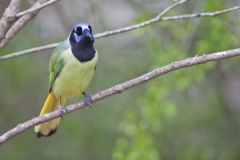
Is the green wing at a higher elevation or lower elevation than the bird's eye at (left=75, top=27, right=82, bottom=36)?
lower

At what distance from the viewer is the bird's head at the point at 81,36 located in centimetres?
477

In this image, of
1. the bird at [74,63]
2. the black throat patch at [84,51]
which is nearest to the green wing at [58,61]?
the bird at [74,63]

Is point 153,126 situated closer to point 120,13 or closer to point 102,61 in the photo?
point 102,61

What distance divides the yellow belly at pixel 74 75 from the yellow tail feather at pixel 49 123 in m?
0.20

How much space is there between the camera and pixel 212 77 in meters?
7.80

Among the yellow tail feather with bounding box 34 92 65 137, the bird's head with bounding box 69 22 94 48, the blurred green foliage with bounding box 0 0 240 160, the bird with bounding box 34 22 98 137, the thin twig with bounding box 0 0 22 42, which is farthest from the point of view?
the blurred green foliage with bounding box 0 0 240 160

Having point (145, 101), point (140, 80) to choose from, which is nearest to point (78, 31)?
point (140, 80)

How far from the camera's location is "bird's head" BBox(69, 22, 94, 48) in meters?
4.77

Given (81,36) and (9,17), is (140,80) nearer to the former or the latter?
(9,17)

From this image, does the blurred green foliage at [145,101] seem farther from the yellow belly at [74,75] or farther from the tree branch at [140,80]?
the tree branch at [140,80]

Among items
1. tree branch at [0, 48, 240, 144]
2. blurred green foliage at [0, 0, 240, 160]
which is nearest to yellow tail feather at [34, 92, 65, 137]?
tree branch at [0, 48, 240, 144]

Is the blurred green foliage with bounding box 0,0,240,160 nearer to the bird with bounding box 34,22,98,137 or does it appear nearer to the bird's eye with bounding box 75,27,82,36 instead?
the bird with bounding box 34,22,98,137

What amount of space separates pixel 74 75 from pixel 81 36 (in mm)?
270

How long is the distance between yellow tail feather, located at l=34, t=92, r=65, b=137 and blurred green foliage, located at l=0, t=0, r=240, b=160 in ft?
3.69
